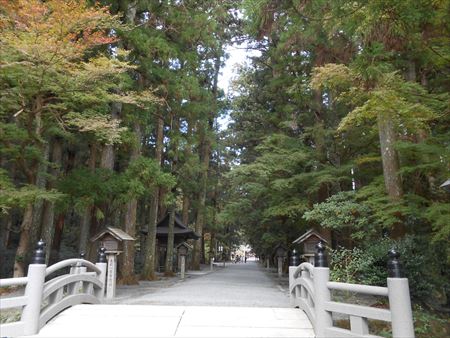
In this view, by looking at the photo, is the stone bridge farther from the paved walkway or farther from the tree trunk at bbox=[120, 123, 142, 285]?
the tree trunk at bbox=[120, 123, 142, 285]

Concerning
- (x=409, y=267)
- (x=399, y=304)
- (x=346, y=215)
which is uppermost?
(x=346, y=215)

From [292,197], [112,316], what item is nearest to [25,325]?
[112,316]

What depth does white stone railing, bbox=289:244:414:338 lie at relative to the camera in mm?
3969

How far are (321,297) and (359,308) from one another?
0.84m

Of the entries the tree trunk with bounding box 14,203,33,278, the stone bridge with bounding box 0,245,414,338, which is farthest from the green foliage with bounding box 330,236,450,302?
the tree trunk with bounding box 14,203,33,278

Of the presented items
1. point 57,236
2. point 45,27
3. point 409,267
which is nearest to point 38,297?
point 45,27

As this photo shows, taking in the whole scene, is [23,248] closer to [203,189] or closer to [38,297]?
[38,297]

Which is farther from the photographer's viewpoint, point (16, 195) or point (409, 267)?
point (16, 195)

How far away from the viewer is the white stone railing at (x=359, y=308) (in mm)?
3969

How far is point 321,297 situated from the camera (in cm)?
538

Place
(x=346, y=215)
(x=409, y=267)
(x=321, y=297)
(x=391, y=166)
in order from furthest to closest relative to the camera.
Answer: (x=346, y=215)
(x=391, y=166)
(x=409, y=267)
(x=321, y=297)

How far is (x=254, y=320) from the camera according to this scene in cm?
610

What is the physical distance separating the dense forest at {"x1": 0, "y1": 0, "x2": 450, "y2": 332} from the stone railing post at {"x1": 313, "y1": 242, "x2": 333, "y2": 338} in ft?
9.33

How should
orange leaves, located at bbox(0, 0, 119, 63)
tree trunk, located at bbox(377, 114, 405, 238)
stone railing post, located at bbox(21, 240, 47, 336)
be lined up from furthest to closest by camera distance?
tree trunk, located at bbox(377, 114, 405, 238)
orange leaves, located at bbox(0, 0, 119, 63)
stone railing post, located at bbox(21, 240, 47, 336)
